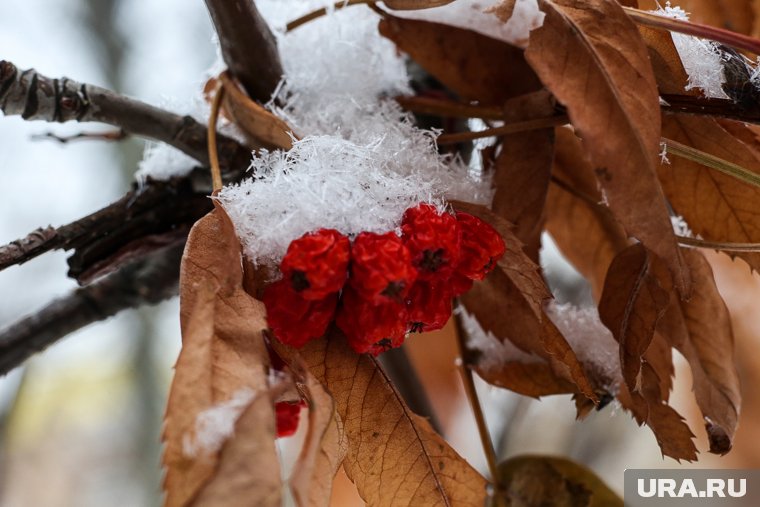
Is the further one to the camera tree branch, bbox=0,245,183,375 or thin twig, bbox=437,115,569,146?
tree branch, bbox=0,245,183,375

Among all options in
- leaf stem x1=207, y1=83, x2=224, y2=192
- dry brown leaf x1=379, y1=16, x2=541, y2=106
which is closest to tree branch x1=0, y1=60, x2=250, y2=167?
leaf stem x1=207, y1=83, x2=224, y2=192

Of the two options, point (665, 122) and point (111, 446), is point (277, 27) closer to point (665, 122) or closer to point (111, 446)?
point (665, 122)

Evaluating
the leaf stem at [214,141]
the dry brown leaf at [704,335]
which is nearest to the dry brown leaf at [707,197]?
the dry brown leaf at [704,335]

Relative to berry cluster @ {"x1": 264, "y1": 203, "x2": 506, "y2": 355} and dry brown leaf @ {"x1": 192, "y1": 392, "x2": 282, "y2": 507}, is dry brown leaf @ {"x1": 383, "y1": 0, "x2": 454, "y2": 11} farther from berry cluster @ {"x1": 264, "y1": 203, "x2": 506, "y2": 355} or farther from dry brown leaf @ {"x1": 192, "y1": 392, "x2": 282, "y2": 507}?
dry brown leaf @ {"x1": 192, "y1": 392, "x2": 282, "y2": 507}

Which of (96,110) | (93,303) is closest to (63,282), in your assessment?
(93,303)

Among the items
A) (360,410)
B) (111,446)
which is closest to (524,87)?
(360,410)

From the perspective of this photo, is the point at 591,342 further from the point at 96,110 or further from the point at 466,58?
the point at 96,110
